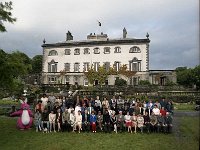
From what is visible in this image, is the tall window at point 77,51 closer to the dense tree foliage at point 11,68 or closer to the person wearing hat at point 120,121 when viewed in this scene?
the person wearing hat at point 120,121

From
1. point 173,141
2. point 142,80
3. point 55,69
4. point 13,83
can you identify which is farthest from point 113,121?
point 55,69

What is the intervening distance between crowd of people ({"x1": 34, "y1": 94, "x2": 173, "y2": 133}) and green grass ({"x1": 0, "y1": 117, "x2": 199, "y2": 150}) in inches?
29.7

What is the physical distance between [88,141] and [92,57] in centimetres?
5119

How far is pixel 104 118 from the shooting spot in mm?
16172

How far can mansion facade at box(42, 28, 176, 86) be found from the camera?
6122 cm

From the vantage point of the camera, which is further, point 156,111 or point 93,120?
point 156,111

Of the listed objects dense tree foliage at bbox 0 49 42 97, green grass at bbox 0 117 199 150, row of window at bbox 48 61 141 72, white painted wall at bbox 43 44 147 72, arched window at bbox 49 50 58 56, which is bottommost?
green grass at bbox 0 117 199 150

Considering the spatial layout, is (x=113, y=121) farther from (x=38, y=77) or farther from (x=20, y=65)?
(x=38, y=77)

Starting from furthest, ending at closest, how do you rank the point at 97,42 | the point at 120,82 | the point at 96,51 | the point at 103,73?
the point at 96,51 → the point at 97,42 → the point at 103,73 → the point at 120,82

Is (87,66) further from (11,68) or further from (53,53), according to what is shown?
(11,68)

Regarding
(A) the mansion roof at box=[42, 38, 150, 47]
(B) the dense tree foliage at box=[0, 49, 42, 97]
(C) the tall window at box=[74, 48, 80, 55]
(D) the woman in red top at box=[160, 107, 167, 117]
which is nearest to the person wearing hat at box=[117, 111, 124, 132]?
(D) the woman in red top at box=[160, 107, 167, 117]

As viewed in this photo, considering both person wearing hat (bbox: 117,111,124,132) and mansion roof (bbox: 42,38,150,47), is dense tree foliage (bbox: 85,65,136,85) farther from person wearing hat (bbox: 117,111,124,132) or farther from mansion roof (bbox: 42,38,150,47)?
person wearing hat (bbox: 117,111,124,132)

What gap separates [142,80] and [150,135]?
44586mm

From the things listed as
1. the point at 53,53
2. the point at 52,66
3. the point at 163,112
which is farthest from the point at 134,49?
the point at 163,112
